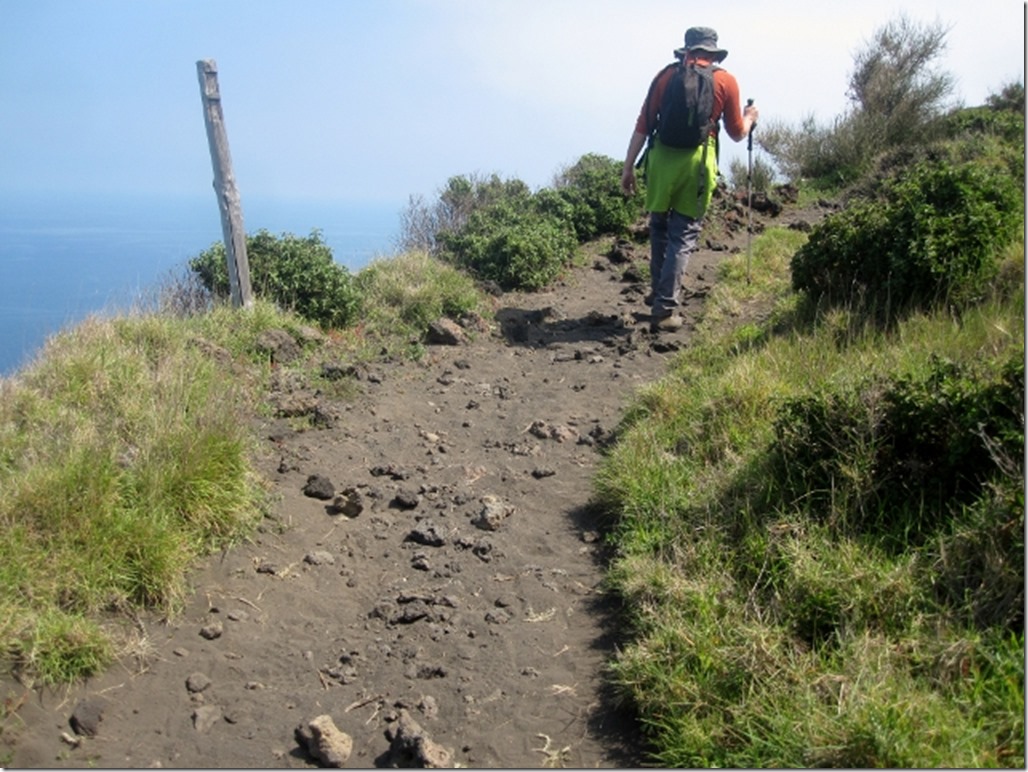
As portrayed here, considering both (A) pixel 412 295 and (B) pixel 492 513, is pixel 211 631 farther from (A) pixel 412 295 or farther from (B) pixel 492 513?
(A) pixel 412 295

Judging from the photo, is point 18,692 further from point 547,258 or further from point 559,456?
point 547,258

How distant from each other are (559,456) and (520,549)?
1256 mm

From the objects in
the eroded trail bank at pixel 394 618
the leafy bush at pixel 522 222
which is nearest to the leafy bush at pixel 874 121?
the leafy bush at pixel 522 222

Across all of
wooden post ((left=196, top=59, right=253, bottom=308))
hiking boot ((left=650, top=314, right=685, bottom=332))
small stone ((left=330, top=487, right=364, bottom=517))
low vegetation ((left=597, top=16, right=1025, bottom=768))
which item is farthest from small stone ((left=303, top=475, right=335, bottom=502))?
hiking boot ((left=650, top=314, right=685, bottom=332))

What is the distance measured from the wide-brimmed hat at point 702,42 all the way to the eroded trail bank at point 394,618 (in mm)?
3172

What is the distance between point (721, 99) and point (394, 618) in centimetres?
570

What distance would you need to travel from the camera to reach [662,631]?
378cm

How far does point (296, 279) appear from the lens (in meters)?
8.48

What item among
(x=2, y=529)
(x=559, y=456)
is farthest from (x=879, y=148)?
(x=2, y=529)

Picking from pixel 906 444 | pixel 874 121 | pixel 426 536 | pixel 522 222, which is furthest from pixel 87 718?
pixel 874 121

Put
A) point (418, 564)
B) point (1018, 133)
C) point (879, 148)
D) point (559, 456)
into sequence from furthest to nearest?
point (879, 148) < point (1018, 133) < point (559, 456) < point (418, 564)

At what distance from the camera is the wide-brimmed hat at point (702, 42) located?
26.5 ft

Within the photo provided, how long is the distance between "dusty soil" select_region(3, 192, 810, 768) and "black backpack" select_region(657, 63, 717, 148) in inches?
100.0

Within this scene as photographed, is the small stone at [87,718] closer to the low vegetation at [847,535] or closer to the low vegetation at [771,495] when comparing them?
the low vegetation at [771,495]
